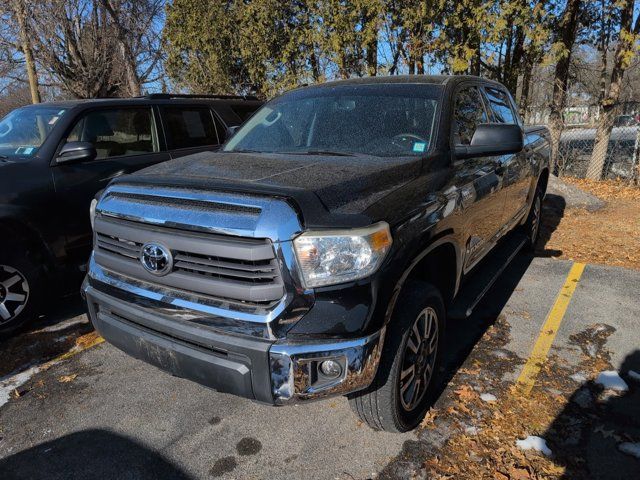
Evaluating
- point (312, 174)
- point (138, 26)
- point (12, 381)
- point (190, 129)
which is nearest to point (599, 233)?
point (190, 129)

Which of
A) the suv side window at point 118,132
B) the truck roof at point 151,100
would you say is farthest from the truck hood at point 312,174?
the truck roof at point 151,100

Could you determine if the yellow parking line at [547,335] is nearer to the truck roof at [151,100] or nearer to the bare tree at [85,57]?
Answer: the truck roof at [151,100]

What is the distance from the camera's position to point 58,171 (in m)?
4.10

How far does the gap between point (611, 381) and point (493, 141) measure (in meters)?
1.76

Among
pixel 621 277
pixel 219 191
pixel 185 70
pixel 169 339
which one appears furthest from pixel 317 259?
pixel 185 70

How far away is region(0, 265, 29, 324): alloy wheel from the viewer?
376 centimetres

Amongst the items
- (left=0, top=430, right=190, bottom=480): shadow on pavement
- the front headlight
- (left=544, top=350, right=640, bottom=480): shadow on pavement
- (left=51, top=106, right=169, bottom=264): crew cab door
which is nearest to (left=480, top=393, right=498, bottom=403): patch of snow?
(left=544, top=350, right=640, bottom=480): shadow on pavement

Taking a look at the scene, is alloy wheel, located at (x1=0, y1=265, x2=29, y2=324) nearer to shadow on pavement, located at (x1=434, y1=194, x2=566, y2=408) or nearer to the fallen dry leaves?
shadow on pavement, located at (x1=434, y1=194, x2=566, y2=408)

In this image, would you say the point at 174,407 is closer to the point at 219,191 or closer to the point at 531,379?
the point at 219,191

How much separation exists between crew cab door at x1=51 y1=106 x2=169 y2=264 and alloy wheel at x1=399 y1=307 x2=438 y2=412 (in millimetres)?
3088

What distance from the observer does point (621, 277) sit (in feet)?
16.9

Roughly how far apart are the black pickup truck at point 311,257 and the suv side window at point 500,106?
1.12 m

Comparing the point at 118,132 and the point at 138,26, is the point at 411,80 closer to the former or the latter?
the point at 118,132

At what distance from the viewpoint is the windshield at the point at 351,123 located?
3062 millimetres
